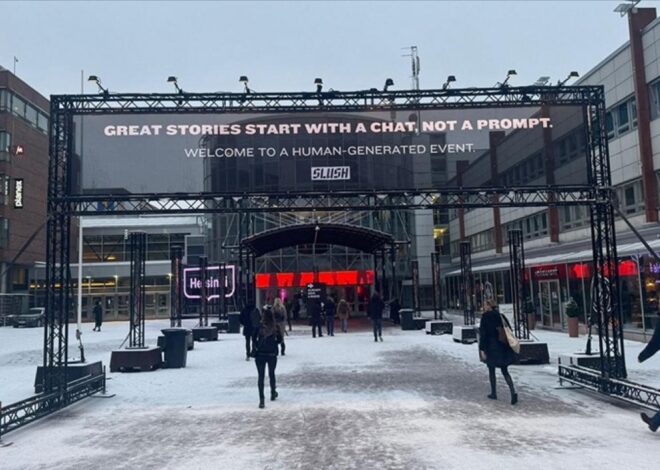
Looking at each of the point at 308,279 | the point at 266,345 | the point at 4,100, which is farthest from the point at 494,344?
the point at 4,100

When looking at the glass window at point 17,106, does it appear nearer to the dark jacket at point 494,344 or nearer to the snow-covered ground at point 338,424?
the snow-covered ground at point 338,424

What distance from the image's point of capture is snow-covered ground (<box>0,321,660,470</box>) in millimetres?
6863

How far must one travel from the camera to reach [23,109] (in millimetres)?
46188

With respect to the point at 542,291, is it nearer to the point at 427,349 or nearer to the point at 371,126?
the point at 427,349

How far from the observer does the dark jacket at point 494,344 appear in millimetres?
9984

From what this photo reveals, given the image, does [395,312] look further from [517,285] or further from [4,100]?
[4,100]

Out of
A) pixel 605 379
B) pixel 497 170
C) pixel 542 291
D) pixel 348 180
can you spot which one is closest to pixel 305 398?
pixel 348 180

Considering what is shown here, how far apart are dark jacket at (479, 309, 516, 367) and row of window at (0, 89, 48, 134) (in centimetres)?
4616

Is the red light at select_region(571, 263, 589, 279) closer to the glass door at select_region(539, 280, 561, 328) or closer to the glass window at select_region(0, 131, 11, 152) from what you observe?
the glass door at select_region(539, 280, 561, 328)

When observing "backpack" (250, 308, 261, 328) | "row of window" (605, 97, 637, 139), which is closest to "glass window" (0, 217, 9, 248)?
"backpack" (250, 308, 261, 328)

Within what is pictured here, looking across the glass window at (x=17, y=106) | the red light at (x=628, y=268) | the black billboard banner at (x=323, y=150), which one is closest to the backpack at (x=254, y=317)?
the black billboard banner at (x=323, y=150)

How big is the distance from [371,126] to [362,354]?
26.0ft

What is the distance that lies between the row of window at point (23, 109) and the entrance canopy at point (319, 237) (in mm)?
27487

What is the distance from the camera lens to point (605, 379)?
34.4ft
